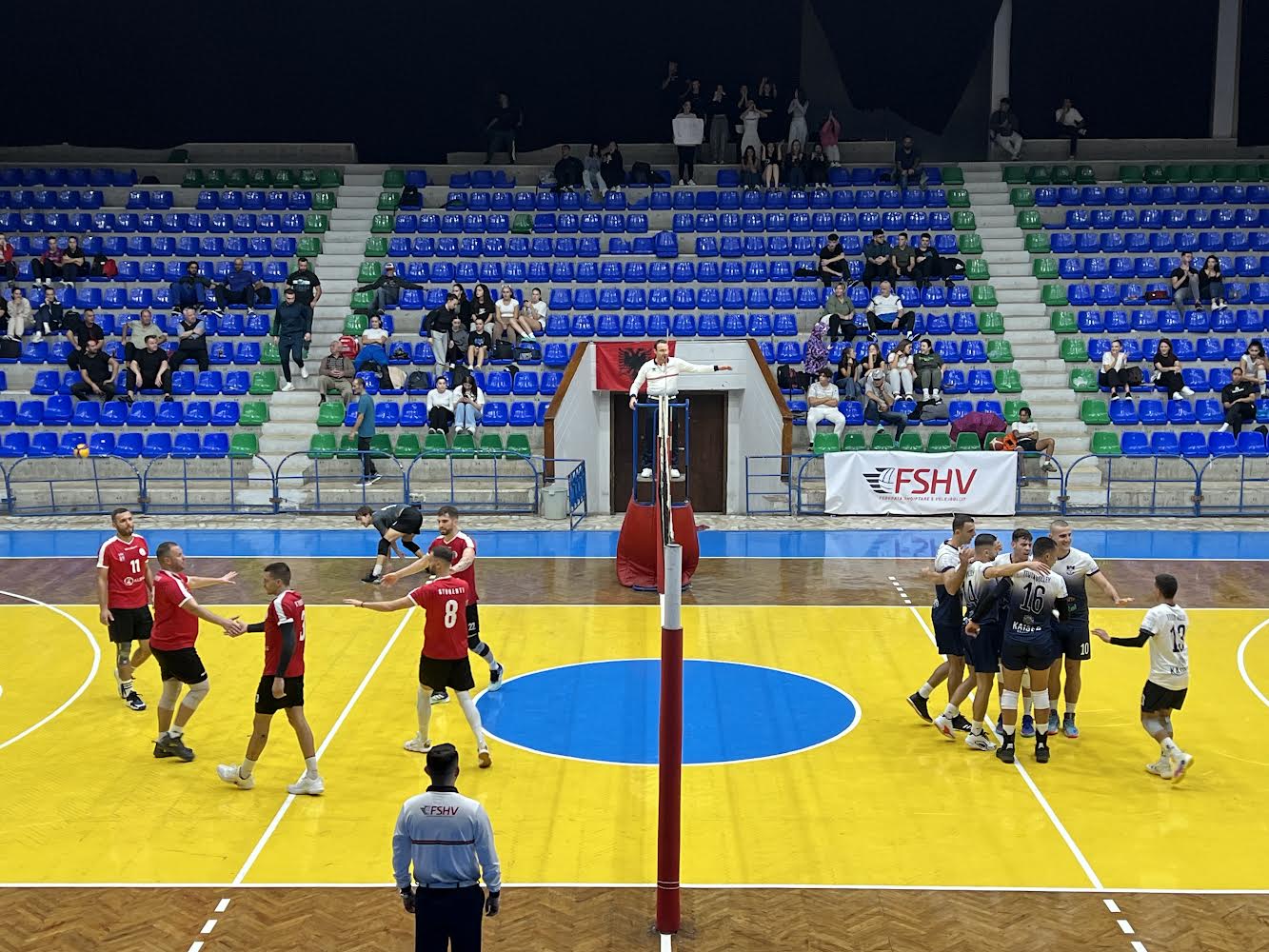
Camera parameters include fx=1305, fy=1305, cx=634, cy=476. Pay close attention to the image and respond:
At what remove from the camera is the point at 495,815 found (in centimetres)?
1029

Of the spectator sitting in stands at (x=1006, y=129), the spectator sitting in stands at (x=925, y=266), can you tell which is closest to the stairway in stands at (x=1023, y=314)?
the spectator sitting in stands at (x=1006, y=129)

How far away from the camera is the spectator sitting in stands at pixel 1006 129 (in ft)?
105

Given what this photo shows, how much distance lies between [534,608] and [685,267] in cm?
1323

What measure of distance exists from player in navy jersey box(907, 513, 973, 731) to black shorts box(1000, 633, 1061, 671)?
63cm

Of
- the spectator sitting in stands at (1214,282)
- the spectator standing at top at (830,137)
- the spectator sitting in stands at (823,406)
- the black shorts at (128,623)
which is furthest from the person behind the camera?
the spectator standing at top at (830,137)

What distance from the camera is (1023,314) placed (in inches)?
1095

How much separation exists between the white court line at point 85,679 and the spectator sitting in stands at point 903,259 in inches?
693

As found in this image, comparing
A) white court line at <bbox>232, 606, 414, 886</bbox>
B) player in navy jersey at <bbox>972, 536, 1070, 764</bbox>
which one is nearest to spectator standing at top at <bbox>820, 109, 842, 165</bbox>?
white court line at <bbox>232, 606, 414, 886</bbox>

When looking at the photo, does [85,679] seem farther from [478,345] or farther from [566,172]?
[566,172]

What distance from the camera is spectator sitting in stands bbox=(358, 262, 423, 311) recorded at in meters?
27.1

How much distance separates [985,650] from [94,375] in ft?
63.0

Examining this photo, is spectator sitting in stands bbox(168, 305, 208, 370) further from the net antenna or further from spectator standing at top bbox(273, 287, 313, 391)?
the net antenna

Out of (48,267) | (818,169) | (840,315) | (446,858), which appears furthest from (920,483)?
(48,267)

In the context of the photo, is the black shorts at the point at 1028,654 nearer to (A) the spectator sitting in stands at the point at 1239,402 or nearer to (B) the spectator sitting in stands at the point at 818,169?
(A) the spectator sitting in stands at the point at 1239,402
